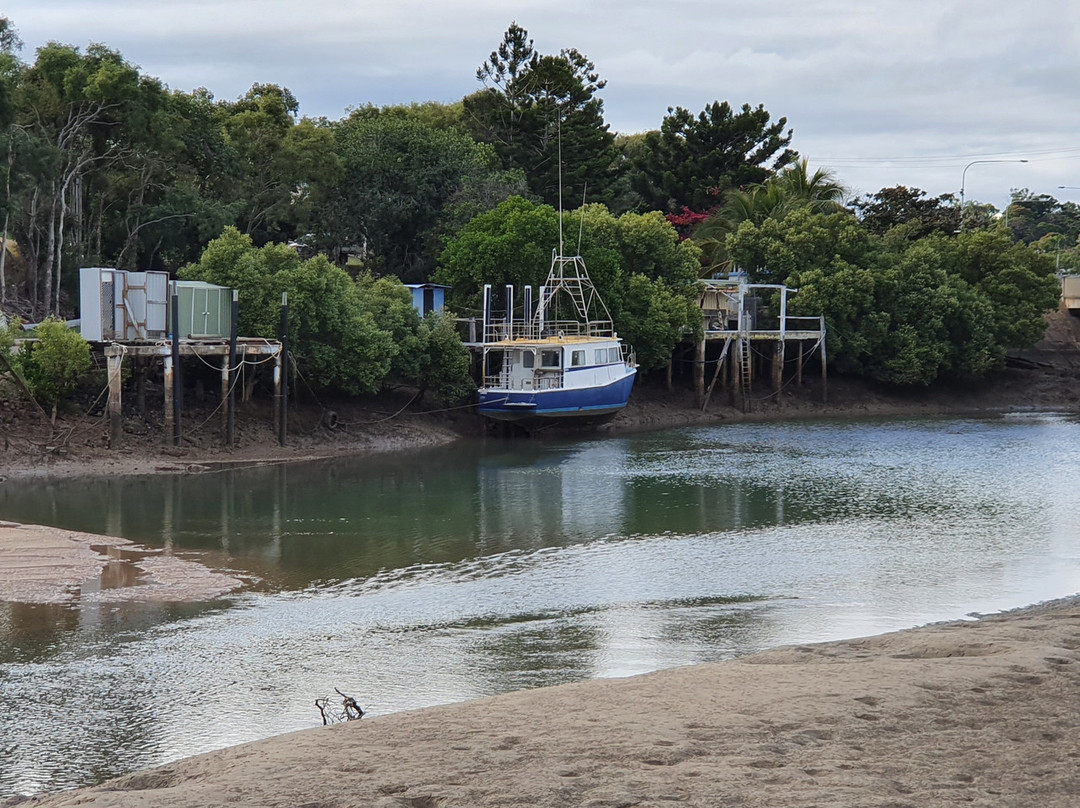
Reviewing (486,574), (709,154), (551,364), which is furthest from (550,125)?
(486,574)

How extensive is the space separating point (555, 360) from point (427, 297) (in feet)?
21.4

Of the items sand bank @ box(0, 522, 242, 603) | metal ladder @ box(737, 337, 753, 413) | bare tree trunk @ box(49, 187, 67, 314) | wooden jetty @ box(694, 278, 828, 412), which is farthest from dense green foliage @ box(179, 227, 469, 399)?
metal ladder @ box(737, 337, 753, 413)

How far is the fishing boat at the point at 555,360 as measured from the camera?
43.7 meters

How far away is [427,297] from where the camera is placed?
47.7 m

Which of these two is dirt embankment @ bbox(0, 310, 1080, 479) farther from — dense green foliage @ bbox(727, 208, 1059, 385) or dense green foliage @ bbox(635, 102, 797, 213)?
dense green foliage @ bbox(635, 102, 797, 213)

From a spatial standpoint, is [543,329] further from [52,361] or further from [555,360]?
[52,361]

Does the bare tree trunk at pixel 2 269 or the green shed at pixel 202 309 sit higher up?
the bare tree trunk at pixel 2 269

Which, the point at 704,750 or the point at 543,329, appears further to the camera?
the point at 543,329

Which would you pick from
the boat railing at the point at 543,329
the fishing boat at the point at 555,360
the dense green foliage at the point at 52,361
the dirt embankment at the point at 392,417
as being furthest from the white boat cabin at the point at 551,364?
the dense green foliage at the point at 52,361

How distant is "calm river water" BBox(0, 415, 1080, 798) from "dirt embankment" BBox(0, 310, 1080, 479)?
1.41 m

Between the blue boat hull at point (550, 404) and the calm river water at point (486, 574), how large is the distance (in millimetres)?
2385

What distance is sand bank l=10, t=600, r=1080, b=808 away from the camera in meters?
8.98

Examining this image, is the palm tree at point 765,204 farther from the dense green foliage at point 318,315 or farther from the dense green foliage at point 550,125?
the dense green foliage at point 318,315

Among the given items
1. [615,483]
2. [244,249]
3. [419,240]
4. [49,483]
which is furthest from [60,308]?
[615,483]
